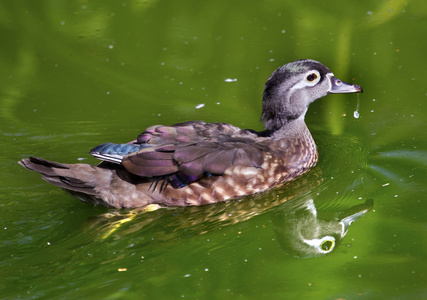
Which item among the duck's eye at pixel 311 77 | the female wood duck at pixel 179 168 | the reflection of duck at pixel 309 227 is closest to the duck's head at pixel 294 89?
the duck's eye at pixel 311 77

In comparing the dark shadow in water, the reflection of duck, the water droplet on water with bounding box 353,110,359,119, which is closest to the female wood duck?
the dark shadow in water

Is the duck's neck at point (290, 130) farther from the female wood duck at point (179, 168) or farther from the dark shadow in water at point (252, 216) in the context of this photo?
the dark shadow in water at point (252, 216)

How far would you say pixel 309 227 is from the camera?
5.50m

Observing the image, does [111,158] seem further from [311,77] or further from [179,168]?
[311,77]

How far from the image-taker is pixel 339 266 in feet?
15.8

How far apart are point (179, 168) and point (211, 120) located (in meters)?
1.40

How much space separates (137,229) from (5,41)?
3988 millimetres

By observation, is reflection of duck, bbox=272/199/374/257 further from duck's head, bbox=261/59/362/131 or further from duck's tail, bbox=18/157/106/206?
duck's tail, bbox=18/157/106/206

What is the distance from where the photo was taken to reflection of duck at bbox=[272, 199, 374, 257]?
514cm

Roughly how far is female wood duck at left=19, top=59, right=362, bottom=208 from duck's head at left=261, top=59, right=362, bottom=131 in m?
0.31

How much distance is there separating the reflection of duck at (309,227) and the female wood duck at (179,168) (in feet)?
1.34

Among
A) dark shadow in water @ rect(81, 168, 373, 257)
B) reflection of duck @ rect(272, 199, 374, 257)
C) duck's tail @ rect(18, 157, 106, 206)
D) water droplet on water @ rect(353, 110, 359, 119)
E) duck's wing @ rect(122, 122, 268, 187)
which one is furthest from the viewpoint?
water droplet on water @ rect(353, 110, 359, 119)

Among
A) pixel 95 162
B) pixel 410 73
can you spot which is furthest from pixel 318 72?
pixel 95 162

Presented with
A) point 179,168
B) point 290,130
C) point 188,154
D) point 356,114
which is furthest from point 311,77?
point 179,168
